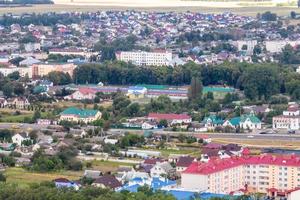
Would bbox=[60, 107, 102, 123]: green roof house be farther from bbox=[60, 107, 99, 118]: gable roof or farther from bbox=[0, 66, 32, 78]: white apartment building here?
bbox=[0, 66, 32, 78]: white apartment building

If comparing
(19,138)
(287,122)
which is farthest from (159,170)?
(287,122)

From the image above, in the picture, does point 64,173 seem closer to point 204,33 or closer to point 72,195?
point 72,195

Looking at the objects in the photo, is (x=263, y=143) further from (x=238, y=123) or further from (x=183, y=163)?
(x=183, y=163)

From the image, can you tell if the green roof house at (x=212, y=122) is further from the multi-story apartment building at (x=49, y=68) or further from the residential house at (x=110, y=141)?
the multi-story apartment building at (x=49, y=68)

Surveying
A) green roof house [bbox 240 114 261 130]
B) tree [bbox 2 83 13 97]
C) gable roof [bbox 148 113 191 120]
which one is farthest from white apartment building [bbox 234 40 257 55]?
green roof house [bbox 240 114 261 130]

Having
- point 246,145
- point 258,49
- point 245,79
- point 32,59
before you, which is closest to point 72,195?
point 246,145

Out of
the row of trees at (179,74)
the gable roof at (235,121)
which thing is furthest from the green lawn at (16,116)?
the row of trees at (179,74)
